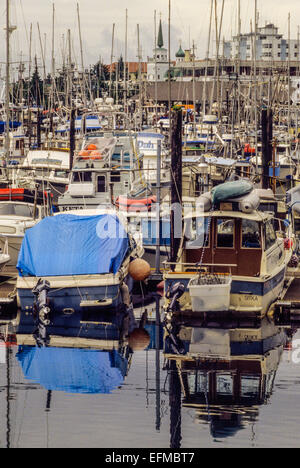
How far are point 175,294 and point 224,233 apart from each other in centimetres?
219

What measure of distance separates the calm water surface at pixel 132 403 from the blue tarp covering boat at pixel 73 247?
3024 millimetres

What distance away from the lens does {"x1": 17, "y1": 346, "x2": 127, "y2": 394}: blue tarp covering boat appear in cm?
1941

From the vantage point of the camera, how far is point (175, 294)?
77.9 ft

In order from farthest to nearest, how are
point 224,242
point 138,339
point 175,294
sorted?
point 224,242 < point 175,294 < point 138,339

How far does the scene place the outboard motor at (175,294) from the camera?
2375cm

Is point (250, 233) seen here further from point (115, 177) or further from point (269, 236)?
point (115, 177)

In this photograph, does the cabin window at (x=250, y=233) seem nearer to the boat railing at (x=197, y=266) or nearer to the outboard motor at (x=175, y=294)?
the boat railing at (x=197, y=266)

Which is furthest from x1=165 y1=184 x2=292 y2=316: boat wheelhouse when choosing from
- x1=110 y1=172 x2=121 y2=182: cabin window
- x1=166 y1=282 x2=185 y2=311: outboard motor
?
x1=110 y1=172 x2=121 y2=182: cabin window

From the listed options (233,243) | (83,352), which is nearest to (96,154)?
(233,243)

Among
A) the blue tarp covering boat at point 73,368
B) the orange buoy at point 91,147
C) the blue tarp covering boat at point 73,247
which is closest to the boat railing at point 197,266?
the blue tarp covering boat at point 73,247

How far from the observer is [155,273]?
28500 millimetres

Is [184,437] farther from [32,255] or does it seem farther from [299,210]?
[299,210]

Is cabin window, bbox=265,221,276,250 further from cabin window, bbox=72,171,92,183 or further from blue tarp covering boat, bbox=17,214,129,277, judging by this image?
cabin window, bbox=72,171,92,183

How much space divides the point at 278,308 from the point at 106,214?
18.4 feet
